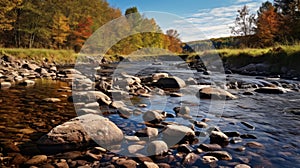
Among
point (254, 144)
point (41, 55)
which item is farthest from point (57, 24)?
point (254, 144)

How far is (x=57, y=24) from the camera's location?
94.1 feet

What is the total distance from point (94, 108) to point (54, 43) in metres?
28.7

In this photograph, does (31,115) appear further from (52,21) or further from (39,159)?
(52,21)

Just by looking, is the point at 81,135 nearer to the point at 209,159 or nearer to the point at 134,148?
the point at 134,148

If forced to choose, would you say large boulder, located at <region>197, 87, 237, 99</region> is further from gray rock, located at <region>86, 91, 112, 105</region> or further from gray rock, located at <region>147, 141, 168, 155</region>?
gray rock, located at <region>147, 141, 168, 155</region>

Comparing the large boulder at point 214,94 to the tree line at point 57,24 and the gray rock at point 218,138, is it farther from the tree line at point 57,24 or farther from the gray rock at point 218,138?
the tree line at point 57,24

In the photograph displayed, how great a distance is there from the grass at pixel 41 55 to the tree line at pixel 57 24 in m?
3.80

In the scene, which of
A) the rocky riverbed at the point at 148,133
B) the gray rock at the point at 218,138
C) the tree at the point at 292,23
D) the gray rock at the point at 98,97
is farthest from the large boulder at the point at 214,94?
the tree at the point at 292,23

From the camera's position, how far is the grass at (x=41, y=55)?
1939cm

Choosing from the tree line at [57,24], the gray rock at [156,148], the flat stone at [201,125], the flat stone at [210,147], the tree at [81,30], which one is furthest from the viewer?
the tree at [81,30]

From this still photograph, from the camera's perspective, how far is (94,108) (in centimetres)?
603

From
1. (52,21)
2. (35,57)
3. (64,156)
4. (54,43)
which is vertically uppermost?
(52,21)

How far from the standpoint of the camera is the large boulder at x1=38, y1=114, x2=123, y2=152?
140 inches

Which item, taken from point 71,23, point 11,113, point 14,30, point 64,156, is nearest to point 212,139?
point 64,156
